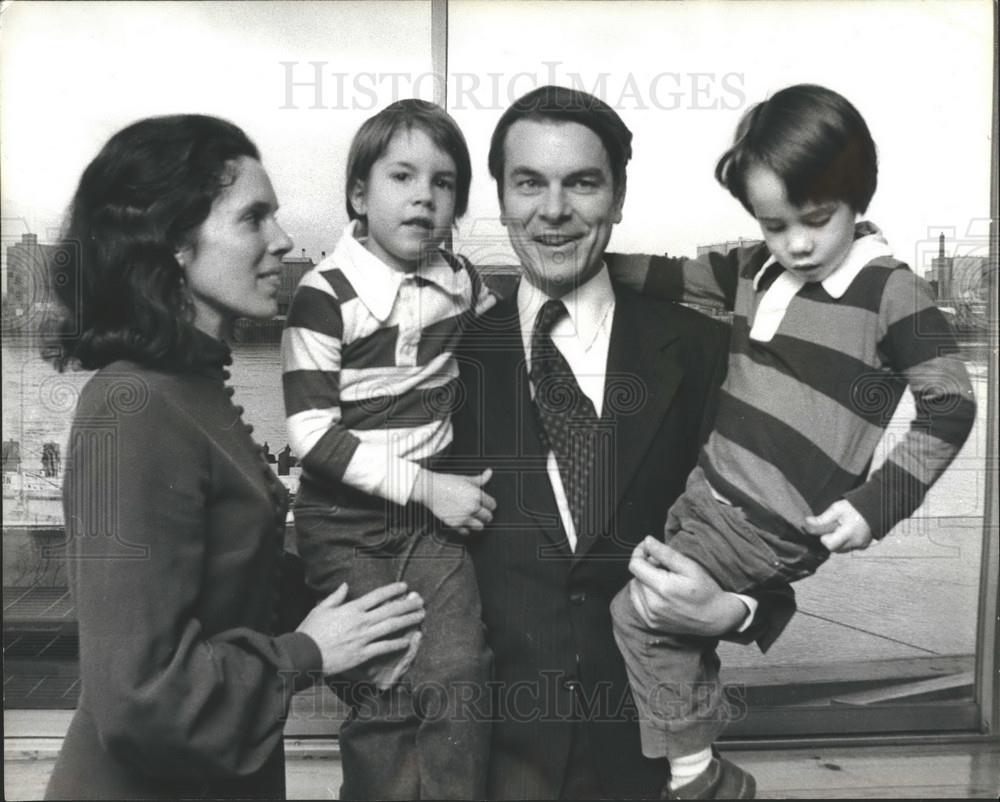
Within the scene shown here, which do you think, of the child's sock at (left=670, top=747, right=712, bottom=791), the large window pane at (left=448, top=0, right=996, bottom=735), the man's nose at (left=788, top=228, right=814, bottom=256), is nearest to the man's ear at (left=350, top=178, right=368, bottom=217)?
the large window pane at (left=448, top=0, right=996, bottom=735)

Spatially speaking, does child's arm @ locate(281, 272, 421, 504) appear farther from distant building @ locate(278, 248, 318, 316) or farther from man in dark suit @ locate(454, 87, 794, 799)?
man in dark suit @ locate(454, 87, 794, 799)

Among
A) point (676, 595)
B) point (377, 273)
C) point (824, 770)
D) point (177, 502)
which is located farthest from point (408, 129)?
point (824, 770)

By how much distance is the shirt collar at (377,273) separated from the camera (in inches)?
95.7

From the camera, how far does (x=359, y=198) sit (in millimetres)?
2502

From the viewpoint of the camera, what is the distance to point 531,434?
253cm

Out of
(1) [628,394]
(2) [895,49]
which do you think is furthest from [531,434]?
(2) [895,49]

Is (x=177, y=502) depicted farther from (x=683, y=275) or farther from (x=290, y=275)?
(x=683, y=275)

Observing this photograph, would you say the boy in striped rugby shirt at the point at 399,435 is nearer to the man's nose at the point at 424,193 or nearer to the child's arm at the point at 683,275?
the man's nose at the point at 424,193

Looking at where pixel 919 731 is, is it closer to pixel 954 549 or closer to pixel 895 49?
pixel 954 549

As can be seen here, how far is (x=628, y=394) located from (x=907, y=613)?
98 centimetres

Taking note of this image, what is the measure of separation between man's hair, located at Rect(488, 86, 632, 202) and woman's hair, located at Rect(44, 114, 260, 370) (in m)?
0.58

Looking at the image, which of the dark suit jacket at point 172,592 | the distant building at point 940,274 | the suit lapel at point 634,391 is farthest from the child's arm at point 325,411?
the distant building at point 940,274

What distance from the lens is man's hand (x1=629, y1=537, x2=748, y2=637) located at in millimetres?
2504

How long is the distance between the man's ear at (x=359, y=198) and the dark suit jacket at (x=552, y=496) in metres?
0.38
